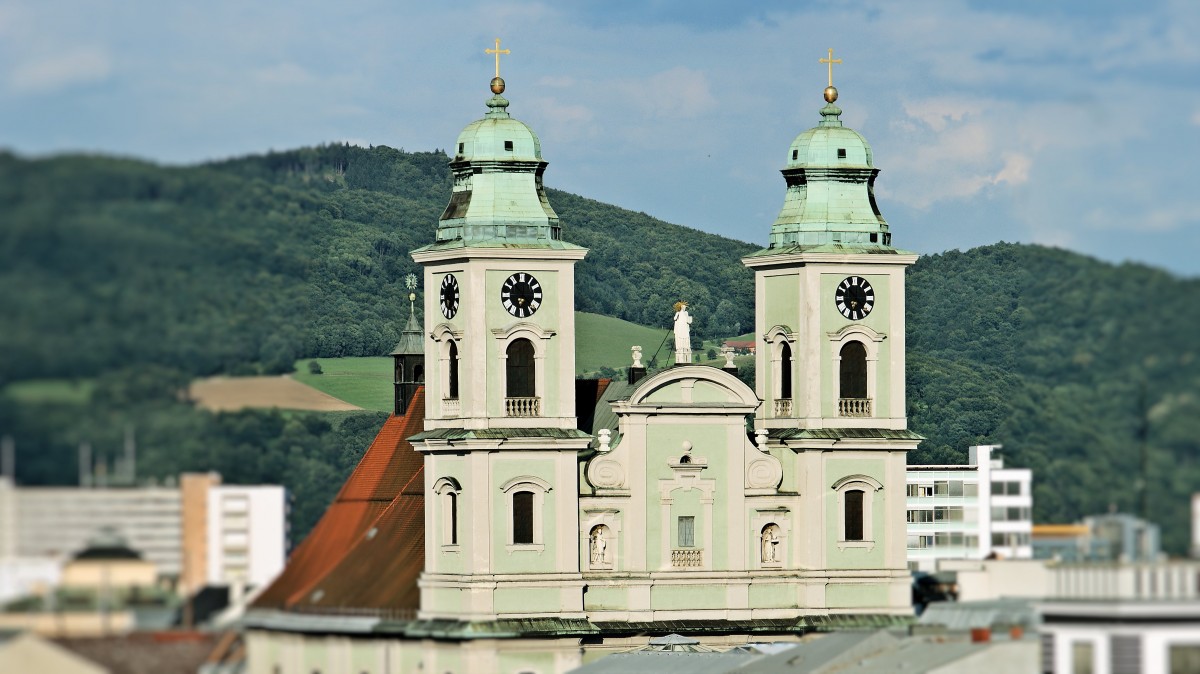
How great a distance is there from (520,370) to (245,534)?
29.8m

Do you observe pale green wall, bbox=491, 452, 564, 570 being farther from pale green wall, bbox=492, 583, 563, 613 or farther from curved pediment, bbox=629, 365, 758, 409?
curved pediment, bbox=629, 365, 758, 409

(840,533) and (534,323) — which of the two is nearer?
(534,323)

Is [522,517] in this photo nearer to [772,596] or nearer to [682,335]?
[682,335]

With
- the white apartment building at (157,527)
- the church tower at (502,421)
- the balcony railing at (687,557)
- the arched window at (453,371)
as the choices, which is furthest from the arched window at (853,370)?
the white apartment building at (157,527)

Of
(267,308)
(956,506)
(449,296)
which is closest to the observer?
(267,308)

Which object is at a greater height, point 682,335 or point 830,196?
point 830,196

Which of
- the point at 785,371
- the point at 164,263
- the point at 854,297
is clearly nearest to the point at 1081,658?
the point at 164,263

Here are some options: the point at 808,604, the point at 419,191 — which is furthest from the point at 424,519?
the point at 419,191

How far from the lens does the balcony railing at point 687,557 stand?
11706 centimetres

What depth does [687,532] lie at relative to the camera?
117 meters

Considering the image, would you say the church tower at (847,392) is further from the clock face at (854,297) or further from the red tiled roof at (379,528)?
the red tiled roof at (379,528)

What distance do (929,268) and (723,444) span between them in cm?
6096

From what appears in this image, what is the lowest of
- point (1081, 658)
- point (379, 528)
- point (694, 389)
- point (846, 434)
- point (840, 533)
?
point (1081, 658)

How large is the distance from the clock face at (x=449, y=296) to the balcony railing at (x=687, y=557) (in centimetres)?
868
